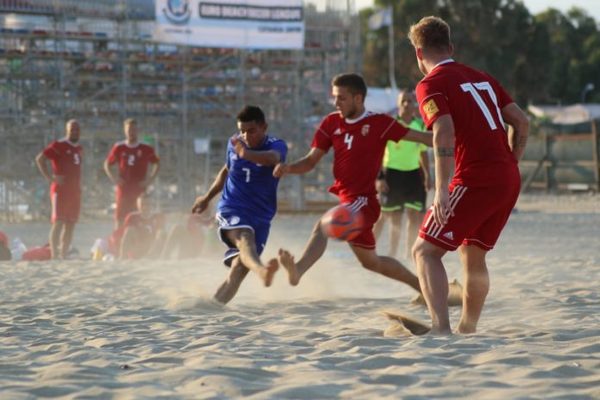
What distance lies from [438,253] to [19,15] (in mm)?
18761

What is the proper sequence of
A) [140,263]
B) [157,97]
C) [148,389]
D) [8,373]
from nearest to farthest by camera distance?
1. [148,389]
2. [8,373]
3. [140,263]
4. [157,97]

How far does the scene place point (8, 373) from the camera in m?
4.79

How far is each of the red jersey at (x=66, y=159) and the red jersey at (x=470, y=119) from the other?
8.57m

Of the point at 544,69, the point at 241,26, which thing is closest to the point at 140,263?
the point at 241,26

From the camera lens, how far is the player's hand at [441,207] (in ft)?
16.9

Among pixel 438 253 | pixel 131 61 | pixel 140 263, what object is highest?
pixel 131 61

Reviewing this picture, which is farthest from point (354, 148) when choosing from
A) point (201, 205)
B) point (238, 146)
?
point (201, 205)

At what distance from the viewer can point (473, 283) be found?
221 inches

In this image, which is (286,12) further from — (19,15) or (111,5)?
(19,15)

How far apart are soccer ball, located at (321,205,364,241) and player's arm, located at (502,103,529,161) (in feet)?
4.95

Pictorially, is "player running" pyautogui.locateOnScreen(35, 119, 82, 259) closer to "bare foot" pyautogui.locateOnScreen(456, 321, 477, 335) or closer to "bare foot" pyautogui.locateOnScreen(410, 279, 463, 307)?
"bare foot" pyautogui.locateOnScreen(410, 279, 463, 307)

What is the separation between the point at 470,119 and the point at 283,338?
1.49 meters

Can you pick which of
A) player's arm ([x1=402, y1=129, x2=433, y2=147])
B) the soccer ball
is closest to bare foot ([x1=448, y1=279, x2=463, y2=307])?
the soccer ball

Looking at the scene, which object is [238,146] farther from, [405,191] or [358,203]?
[405,191]
